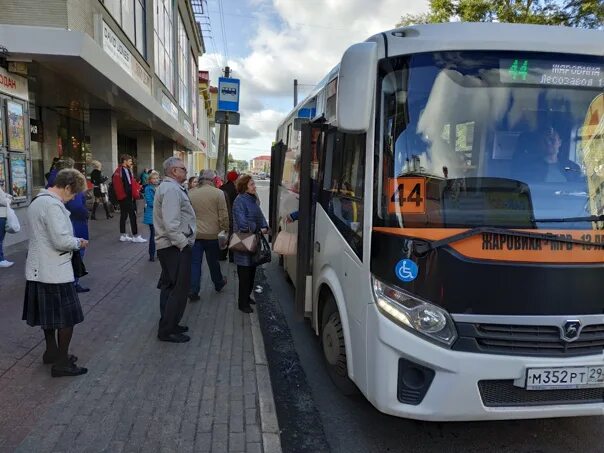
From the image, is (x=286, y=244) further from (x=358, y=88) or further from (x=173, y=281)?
(x=358, y=88)

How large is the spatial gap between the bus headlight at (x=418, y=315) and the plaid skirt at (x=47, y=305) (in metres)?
2.49

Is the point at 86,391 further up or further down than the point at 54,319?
further down

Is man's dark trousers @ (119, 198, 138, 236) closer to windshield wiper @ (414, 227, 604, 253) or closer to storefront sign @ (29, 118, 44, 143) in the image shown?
storefront sign @ (29, 118, 44, 143)

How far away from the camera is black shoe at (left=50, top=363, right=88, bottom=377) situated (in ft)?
12.3

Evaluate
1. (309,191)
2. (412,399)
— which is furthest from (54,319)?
(412,399)

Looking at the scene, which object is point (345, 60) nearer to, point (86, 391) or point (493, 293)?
point (493, 293)

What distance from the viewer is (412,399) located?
2770mm

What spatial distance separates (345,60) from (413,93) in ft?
1.57

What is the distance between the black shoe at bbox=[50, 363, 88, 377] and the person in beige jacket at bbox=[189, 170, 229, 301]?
2461 millimetres

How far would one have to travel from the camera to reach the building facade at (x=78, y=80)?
8406 millimetres

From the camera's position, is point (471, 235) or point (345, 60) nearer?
point (471, 235)

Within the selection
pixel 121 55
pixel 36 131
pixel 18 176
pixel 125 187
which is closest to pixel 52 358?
pixel 125 187

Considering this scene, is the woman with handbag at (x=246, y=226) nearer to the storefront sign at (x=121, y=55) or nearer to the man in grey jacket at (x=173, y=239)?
the man in grey jacket at (x=173, y=239)

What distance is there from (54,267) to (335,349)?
2.27 m
